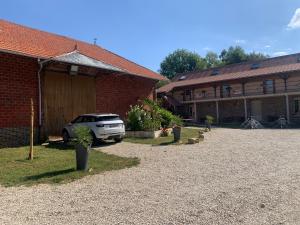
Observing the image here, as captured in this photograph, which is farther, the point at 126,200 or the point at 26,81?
the point at 26,81

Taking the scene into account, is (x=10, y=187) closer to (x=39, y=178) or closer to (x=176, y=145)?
(x=39, y=178)

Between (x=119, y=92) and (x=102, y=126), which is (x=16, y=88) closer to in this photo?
(x=102, y=126)

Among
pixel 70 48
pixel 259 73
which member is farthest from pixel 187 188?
pixel 259 73

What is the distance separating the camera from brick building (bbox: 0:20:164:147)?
45.3 ft

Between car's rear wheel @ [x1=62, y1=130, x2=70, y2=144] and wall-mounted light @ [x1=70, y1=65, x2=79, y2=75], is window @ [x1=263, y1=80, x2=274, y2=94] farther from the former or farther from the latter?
car's rear wheel @ [x1=62, y1=130, x2=70, y2=144]

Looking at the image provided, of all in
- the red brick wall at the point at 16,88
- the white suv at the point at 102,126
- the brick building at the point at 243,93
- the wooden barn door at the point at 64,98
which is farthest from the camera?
the brick building at the point at 243,93

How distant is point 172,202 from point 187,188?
1029 millimetres

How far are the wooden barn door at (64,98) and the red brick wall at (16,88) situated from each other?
86cm

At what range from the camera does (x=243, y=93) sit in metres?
35.8

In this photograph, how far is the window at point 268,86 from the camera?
34000 mm

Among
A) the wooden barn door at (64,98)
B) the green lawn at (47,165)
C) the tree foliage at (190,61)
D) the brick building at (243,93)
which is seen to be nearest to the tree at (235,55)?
the tree foliage at (190,61)

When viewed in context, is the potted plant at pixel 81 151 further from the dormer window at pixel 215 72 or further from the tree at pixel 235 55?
the tree at pixel 235 55

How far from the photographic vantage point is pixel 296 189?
623 cm

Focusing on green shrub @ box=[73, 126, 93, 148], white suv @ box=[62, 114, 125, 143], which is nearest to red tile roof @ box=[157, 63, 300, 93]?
white suv @ box=[62, 114, 125, 143]
